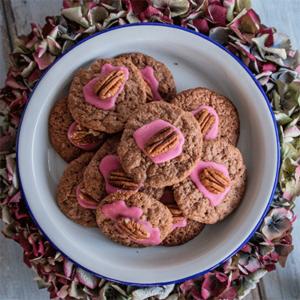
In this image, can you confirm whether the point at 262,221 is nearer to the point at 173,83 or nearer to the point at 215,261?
the point at 215,261

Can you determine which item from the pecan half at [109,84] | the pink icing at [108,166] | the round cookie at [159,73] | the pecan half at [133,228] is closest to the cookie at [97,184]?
the pink icing at [108,166]

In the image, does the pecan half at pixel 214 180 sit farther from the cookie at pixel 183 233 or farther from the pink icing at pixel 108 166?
the pink icing at pixel 108 166

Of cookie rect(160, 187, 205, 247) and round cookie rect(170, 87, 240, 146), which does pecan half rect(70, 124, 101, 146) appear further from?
cookie rect(160, 187, 205, 247)

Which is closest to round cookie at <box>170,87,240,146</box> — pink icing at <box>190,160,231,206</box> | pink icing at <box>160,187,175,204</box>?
pink icing at <box>190,160,231,206</box>

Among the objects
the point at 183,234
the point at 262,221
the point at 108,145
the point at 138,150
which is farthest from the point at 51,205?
the point at 262,221

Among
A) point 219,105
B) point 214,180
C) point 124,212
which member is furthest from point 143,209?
point 219,105
